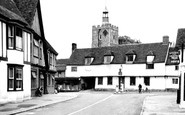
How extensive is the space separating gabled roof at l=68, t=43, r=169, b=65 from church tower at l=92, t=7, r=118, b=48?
27428mm

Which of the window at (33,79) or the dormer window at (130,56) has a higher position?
the dormer window at (130,56)

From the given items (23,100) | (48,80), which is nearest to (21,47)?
(23,100)

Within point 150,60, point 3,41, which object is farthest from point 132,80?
point 3,41

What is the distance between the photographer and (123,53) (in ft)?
193

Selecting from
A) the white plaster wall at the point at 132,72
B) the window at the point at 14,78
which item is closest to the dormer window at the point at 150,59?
the white plaster wall at the point at 132,72

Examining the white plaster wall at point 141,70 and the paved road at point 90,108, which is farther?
the white plaster wall at point 141,70

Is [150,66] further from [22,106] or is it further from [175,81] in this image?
[22,106]

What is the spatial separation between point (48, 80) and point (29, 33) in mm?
13080

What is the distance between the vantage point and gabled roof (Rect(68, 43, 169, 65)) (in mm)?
54716

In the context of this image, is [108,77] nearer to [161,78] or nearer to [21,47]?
[161,78]

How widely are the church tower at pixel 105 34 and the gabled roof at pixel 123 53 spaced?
1080 inches

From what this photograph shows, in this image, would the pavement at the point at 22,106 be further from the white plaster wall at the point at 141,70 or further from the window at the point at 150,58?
the window at the point at 150,58

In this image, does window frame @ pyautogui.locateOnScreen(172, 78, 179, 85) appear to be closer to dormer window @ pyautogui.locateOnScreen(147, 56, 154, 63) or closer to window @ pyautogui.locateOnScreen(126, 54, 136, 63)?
dormer window @ pyautogui.locateOnScreen(147, 56, 154, 63)

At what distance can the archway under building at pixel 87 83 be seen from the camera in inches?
2398
